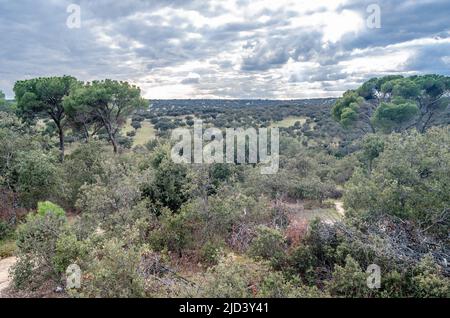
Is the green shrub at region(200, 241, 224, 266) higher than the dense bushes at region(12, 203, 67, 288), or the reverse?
the dense bushes at region(12, 203, 67, 288)

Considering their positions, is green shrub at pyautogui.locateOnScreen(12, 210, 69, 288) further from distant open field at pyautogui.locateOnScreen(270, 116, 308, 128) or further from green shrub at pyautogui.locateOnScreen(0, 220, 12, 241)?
distant open field at pyautogui.locateOnScreen(270, 116, 308, 128)

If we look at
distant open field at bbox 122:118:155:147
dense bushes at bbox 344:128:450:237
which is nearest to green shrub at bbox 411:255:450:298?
dense bushes at bbox 344:128:450:237

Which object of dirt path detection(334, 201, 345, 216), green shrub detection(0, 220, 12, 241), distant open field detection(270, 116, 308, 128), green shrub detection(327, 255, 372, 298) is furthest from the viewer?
distant open field detection(270, 116, 308, 128)

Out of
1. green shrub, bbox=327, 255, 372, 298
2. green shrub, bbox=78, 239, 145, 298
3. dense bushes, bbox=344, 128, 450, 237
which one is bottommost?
green shrub, bbox=327, 255, 372, 298

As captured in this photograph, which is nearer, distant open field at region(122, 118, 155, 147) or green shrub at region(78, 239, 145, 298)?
green shrub at region(78, 239, 145, 298)
